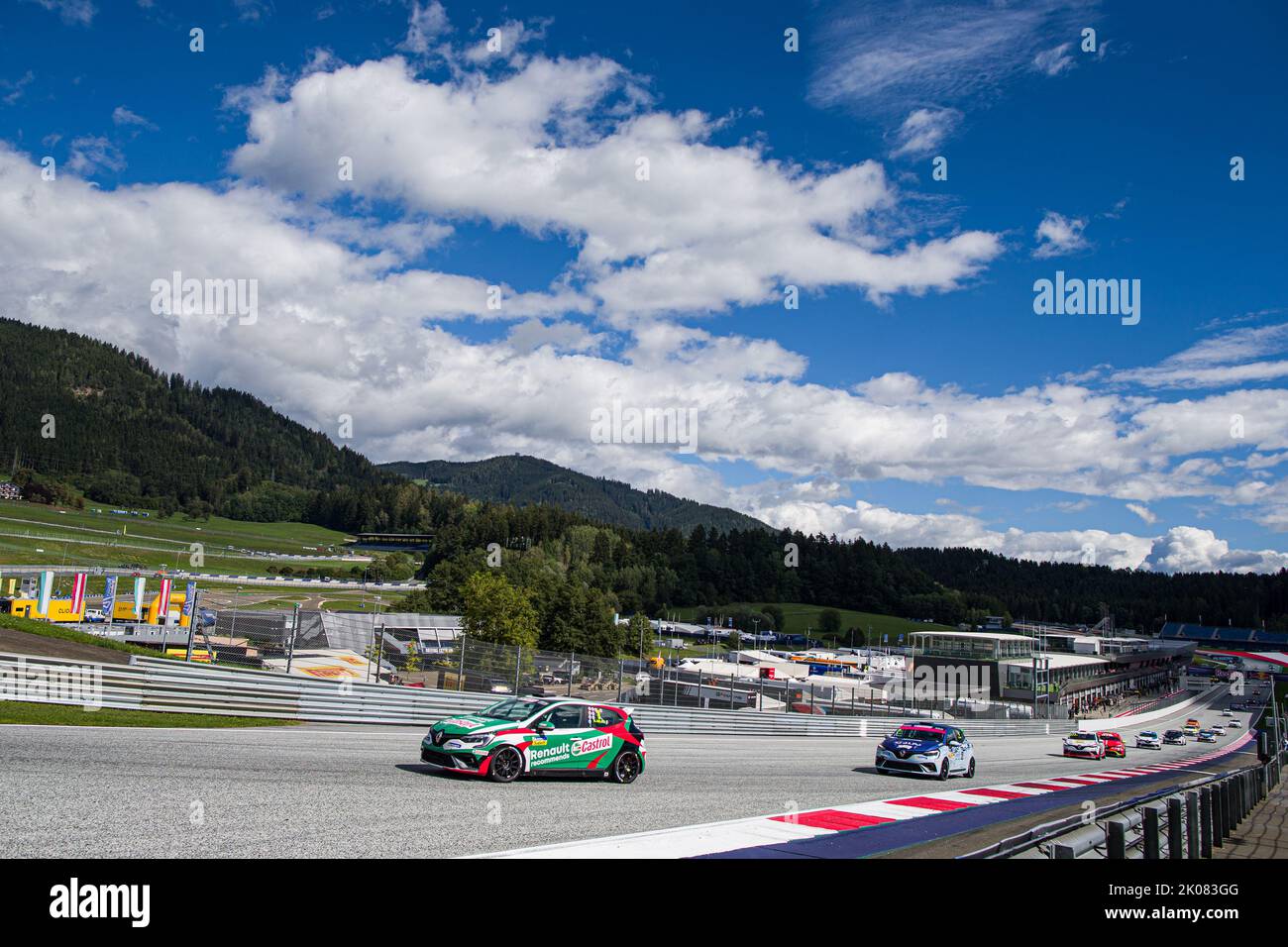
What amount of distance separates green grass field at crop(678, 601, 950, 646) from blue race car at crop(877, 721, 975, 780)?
152201 mm

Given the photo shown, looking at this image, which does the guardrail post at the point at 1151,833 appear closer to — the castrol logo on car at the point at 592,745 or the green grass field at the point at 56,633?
the castrol logo on car at the point at 592,745

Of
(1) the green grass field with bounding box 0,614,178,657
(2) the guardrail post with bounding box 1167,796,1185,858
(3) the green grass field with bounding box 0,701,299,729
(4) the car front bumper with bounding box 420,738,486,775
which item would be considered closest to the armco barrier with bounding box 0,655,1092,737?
(3) the green grass field with bounding box 0,701,299,729

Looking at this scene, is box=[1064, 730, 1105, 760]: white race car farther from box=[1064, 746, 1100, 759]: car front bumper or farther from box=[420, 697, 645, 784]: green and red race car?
box=[420, 697, 645, 784]: green and red race car

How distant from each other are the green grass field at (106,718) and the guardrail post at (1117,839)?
1712cm

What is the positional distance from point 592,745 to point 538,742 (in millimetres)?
1135

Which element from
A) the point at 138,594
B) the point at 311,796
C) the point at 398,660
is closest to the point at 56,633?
the point at 398,660

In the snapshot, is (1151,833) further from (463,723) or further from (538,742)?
(463,723)

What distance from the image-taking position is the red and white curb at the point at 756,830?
8477 mm

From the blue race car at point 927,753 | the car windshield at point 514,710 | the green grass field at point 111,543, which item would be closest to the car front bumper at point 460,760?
the car windshield at point 514,710

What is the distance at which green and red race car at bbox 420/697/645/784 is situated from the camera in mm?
13453

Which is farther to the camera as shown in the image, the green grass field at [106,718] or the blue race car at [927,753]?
the blue race car at [927,753]
